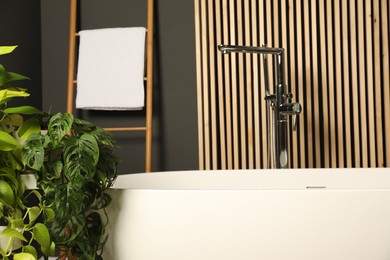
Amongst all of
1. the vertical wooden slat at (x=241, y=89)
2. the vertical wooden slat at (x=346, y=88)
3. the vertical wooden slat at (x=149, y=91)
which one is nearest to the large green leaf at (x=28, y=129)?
the vertical wooden slat at (x=149, y=91)

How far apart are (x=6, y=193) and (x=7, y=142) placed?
121 mm

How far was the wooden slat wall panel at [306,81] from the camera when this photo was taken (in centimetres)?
290

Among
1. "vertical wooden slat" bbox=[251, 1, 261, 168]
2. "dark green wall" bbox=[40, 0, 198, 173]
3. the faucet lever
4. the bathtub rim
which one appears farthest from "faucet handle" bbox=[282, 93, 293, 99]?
"dark green wall" bbox=[40, 0, 198, 173]

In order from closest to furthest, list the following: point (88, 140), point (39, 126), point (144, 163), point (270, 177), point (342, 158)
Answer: point (88, 140) < point (39, 126) < point (270, 177) < point (342, 158) < point (144, 163)

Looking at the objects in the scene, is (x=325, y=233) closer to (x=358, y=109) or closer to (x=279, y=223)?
(x=279, y=223)

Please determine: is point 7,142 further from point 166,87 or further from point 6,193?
point 166,87

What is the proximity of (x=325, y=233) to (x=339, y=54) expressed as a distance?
174 centimetres

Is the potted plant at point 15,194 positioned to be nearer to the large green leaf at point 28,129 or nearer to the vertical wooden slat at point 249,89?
the large green leaf at point 28,129

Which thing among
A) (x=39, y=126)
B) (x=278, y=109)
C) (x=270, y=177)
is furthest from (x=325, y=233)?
(x=278, y=109)

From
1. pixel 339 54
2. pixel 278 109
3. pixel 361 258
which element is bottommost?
pixel 361 258

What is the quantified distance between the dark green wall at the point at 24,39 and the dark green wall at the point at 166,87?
280 mm

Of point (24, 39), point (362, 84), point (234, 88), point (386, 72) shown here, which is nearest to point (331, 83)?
point (362, 84)

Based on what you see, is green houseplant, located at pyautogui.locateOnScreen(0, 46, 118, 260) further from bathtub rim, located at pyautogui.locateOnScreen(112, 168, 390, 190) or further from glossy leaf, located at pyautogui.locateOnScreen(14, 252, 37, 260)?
bathtub rim, located at pyautogui.locateOnScreen(112, 168, 390, 190)

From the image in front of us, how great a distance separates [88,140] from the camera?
53.7 inches
